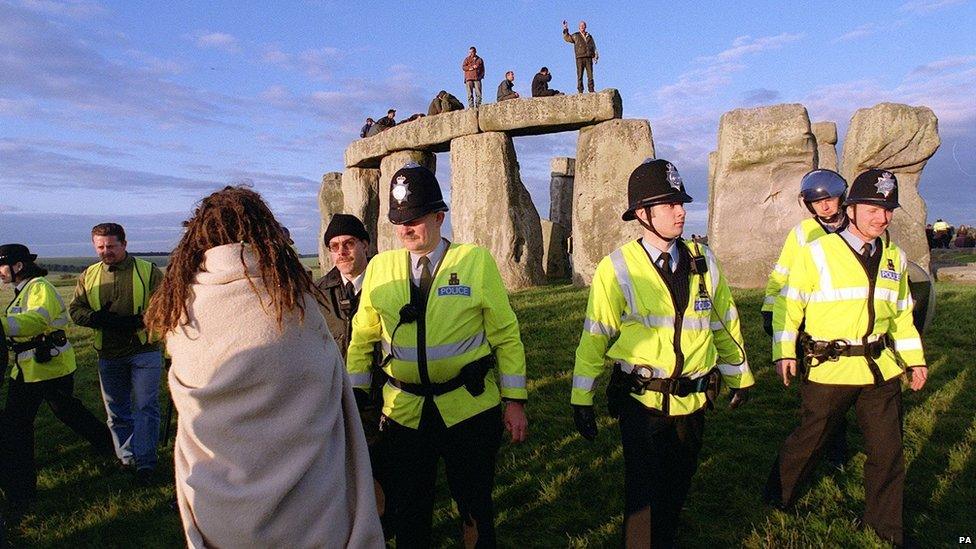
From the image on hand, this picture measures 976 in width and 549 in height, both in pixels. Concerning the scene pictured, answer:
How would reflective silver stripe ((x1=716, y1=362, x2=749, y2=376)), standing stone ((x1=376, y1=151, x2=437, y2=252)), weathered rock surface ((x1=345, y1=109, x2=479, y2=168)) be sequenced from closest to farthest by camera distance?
reflective silver stripe ((x1=716, y1=362, x2=749, y2=376)) < weathered rock surface ((x1=345, y1=109, x2=479, y2=168)) < standing stone ((x1=376, y1=151, x2=437, y2=252))

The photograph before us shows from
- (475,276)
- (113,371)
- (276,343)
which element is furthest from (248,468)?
(113,371)

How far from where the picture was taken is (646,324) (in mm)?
2762

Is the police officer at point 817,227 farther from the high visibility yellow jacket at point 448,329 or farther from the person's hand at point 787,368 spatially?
the high visibility yellow jacket at point 448,329

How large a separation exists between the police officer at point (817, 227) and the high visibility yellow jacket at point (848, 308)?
1.97ft

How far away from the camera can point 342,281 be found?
3398 mm

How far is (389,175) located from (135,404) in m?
9.64

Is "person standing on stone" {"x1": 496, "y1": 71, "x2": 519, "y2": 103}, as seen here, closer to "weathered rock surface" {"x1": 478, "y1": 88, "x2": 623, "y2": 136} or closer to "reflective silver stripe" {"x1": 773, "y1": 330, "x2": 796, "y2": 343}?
"weathered rock surface" {"x1": 478, "y1": 88, "x2": 623, "y2": 136}

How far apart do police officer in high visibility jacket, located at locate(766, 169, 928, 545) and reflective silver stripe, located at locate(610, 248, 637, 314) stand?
1.15 m

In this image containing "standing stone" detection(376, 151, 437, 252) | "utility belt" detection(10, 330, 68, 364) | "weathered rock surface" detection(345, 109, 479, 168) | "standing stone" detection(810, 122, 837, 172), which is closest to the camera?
"utility belt" detection(10, 330, 68, 364)

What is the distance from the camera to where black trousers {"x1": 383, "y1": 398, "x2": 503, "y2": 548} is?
267cm

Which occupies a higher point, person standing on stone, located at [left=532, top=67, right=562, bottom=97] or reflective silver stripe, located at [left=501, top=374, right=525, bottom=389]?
person standing on stone, located at [left=532, top=67, right=562, bottom=97]

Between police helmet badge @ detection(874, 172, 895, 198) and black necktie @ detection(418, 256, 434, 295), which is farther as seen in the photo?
police helmet badge @ detection(874, 172, 895, 198)

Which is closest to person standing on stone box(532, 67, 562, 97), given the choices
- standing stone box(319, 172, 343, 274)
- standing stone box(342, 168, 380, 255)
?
standing stone box(342, 168, 380, 255)

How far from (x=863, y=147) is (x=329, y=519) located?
14.0 m
